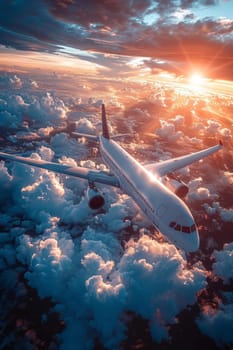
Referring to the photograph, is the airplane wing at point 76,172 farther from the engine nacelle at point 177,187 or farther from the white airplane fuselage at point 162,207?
the engine nacelle at point 177,187

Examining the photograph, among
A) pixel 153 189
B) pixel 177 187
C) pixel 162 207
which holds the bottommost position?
pixel 177 187

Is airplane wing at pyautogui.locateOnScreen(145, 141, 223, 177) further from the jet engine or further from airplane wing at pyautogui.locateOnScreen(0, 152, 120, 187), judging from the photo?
airplane wing at pyautogui.locateOnScreen(0, 152, 120, 187)

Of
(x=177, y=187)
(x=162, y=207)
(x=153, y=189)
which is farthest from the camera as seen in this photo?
(x=177, y=187)

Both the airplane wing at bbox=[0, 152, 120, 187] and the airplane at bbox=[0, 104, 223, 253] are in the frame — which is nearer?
the airplane at bbox=[0, 104, 223, 253]

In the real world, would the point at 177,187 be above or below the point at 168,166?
below

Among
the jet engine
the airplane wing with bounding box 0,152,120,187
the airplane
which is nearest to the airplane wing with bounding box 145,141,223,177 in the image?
the airplane

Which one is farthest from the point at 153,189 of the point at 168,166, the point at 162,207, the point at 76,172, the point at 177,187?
the point at 76,172

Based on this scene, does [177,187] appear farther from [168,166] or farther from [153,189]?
[153,189]
